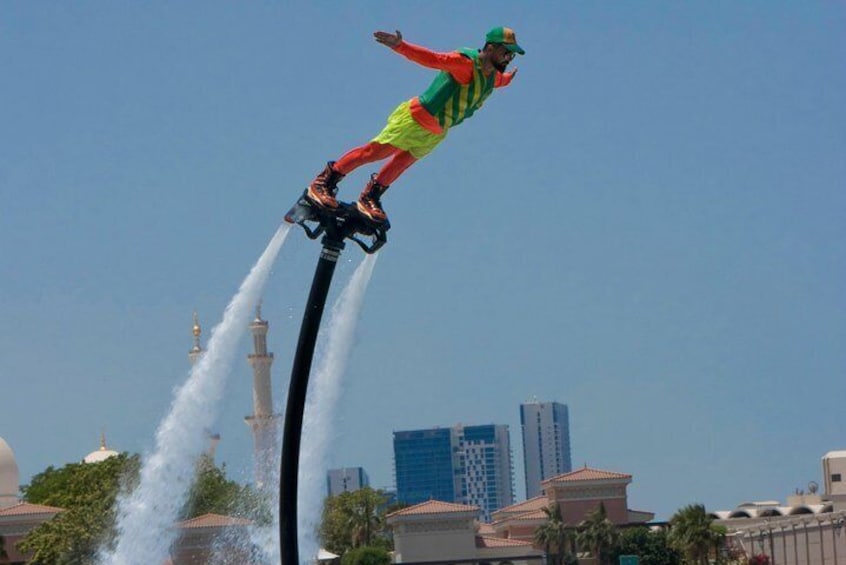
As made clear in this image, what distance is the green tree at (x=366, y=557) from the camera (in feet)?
245

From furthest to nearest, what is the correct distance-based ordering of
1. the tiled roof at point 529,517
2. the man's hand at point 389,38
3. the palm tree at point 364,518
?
the tiled roof at point 529,517
the palm tree at point 364,518
the man's hand at point 389,38

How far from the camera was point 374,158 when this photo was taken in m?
A: 19.9

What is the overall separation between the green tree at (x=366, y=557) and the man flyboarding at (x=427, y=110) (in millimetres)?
55308

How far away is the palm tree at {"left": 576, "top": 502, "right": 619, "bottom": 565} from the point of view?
8112 cm

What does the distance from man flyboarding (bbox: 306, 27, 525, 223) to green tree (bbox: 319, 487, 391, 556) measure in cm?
6574

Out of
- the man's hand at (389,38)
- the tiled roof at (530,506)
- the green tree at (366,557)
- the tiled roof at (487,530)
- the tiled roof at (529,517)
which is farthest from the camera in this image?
the tiled roof at (487,530)

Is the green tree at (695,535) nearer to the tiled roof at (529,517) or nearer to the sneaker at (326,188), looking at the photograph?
the tiled roof at (529,517)

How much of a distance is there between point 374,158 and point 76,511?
169ft

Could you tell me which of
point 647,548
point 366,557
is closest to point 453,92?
point 366,557

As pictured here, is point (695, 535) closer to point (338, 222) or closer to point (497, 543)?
point (497, 543)

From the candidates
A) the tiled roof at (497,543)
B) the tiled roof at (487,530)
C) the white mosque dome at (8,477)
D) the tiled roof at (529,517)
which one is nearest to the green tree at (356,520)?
the tiled roof at (497,543)

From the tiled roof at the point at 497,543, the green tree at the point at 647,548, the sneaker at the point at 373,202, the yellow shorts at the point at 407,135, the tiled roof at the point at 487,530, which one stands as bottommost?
the green tree at the point at 647,548

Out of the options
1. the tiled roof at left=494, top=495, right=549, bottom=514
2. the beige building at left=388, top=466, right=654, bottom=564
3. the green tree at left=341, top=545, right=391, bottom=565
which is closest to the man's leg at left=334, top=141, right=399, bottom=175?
the green tree at left=341, top=545, right=391, bottom=565

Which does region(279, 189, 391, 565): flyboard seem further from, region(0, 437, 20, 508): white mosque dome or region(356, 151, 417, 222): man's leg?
region(0, 437, 20, 508): white mosque dome
